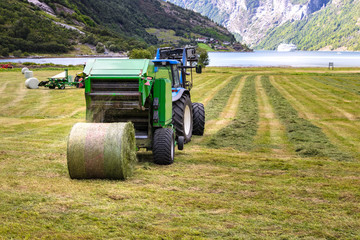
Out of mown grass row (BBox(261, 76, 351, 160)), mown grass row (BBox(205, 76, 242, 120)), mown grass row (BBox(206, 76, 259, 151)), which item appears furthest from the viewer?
mown grass row (BBox(205, 76, 242, 120))

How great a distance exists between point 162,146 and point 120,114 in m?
1.41

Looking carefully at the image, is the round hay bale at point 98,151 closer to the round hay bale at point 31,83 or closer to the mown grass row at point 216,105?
the mown grass row at point 216,105

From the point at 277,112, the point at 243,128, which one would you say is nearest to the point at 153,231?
the point at 243,128

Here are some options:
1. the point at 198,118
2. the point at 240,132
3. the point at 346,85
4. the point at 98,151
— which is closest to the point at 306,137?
the point at 240,132

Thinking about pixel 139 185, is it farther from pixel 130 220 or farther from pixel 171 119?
pixel 171 119

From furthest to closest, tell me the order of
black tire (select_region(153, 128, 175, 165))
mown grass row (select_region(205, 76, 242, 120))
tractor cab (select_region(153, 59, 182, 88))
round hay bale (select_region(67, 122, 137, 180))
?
mown grass row (select_region(205, 76, 242, 120))
tractor cab (select_region(153, 59, 182, 88))
black tire (select_region(153, 128, 175, 165))
round hay bale (select_region(67, 122, 137, 180))

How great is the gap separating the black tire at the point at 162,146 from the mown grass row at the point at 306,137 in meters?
4.48

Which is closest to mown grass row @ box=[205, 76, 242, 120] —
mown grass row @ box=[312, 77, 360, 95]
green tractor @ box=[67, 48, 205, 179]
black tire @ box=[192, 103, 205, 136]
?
black tire @ box=[192, 103, 205, 136]

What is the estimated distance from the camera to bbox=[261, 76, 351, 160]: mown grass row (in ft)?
39.6

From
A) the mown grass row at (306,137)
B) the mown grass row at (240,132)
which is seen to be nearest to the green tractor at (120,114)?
the mown grass row at (240,132)

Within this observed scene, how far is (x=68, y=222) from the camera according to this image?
6199 millimetres

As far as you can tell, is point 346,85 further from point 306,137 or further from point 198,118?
point 198,118

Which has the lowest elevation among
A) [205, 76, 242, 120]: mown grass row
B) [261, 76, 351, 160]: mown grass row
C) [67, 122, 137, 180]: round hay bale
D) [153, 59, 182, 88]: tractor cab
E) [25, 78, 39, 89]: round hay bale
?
[261, 76, 351, 160]: mown grass row

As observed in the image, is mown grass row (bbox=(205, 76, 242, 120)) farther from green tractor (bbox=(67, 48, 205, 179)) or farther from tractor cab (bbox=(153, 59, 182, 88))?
green tractor (bbox=(67, 48, 205, 179))
